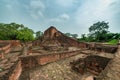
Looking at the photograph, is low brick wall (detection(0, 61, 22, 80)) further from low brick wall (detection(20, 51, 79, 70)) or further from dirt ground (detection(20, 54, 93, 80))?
low brick wall (detection(20, 51, 79, 70))

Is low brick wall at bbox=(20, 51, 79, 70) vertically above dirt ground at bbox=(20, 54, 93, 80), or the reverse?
low brick wall at bbox=(20, 51, 79, 70)

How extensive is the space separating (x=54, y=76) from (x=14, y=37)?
2349 centimetres

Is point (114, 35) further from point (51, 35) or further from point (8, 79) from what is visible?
point (8, 79)

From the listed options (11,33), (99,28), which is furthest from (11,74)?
(99,28)

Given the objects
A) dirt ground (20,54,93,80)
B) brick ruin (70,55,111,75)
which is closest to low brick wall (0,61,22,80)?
dirt ground (20,54,93,80)

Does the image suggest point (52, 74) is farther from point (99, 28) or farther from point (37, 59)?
point (99, 28)

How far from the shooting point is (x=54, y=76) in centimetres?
450

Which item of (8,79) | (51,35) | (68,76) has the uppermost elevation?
(51,35)

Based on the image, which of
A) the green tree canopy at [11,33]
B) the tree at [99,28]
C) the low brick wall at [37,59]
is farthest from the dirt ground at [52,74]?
the tree at [99,28]

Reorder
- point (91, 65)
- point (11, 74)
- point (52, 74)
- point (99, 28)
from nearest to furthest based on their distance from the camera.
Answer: point (11, 74)
point (52, 74)
point (91, 65)
point (99, 28)

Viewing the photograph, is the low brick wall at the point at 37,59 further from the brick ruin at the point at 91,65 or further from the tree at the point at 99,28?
the tree at the point at 99,28

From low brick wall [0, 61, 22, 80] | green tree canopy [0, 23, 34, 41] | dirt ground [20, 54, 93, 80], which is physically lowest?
dirt ground [20, 54, 93, 80]

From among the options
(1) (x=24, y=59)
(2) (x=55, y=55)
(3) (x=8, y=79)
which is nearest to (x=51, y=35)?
(2) (x=55, y=55)

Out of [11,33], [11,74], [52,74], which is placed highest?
[11,33]
